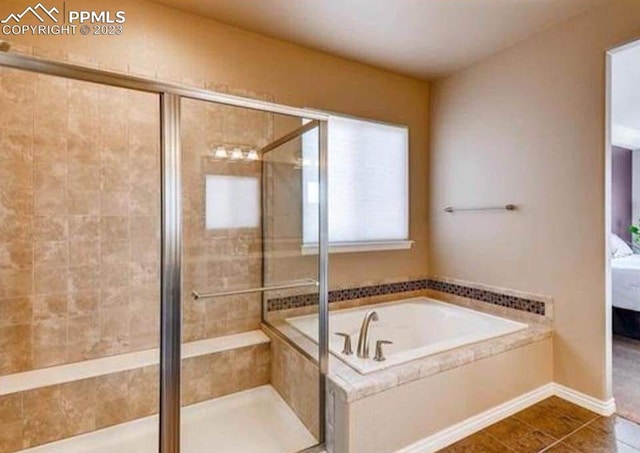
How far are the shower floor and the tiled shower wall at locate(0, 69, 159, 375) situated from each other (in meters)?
0.44

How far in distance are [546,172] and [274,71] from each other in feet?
6.76

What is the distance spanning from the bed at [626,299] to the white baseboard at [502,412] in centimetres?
147

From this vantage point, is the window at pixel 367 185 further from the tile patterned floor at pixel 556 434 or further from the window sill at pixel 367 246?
the tile patterned floor at pixel 556 434

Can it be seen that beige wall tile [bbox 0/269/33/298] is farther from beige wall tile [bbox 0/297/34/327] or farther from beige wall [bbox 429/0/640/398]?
beige wall [bbox 429/0/640/398]

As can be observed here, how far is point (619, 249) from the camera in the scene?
3990 mm

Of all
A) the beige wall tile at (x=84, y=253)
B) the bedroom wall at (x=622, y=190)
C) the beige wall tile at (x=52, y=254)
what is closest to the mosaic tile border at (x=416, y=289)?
the beige wall tile at (x=84, y=253)

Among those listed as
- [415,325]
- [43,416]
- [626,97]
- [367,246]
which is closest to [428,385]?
[415,325]

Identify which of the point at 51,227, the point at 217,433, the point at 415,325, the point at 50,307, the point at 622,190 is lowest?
the point at 217,433

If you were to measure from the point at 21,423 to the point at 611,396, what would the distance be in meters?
3.36

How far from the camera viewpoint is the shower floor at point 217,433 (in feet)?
5.87

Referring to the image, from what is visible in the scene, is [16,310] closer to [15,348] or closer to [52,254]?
[15,348]

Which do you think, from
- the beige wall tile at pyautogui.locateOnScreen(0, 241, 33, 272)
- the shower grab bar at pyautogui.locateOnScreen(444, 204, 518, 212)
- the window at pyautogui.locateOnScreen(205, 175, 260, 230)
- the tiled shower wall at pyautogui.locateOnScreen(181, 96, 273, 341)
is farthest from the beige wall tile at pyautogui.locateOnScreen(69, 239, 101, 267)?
the shower grab bar at pyautogui.locateOnScreen(444, 204, 518, 212)

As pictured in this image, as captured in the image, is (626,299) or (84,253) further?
(626,299)

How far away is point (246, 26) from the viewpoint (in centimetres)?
232
